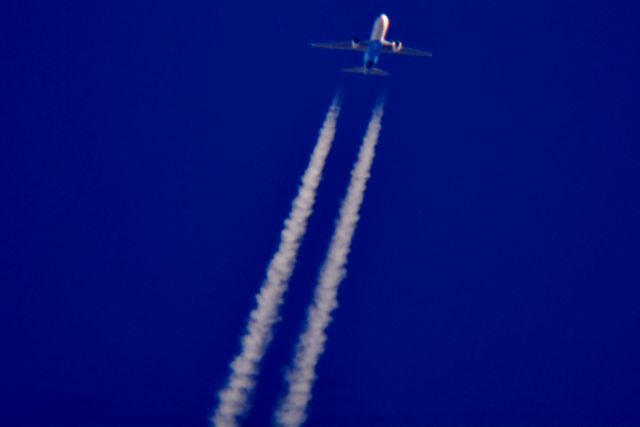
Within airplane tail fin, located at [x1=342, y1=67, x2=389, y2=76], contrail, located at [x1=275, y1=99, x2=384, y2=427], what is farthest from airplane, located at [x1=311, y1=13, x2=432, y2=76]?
contrail, located at [x1=275, y1=99, x2=384, y2=427]

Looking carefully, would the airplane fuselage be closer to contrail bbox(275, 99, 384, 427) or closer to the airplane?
the airplane

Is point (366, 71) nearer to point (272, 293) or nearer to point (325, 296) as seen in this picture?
point (325, 296)

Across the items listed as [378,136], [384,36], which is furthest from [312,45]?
[378,136]

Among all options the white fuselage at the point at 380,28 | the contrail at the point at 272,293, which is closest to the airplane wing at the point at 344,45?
the white fuselage at the point at 380,28

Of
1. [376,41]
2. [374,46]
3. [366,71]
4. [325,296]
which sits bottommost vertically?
[325,296]


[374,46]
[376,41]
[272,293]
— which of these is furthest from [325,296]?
[376,41]

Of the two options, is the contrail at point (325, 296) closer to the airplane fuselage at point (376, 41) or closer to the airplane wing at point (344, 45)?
the airplane fuselage at point (376, 41)
